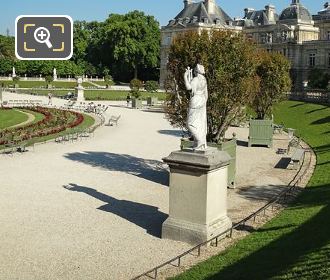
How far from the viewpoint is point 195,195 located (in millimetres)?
11141

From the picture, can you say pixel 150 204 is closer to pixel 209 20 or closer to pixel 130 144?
pixel 130 144

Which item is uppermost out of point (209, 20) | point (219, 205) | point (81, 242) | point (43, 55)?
point (209, 20)

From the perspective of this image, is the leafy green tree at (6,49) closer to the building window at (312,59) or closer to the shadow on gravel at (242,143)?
the building window at (312,59)

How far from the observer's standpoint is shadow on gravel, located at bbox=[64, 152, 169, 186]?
18.5 metres

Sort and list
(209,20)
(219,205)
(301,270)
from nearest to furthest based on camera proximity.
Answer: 1. (301,270)
2. (219,205)
3. (209,20)

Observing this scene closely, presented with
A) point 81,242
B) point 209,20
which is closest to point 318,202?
point 81,242

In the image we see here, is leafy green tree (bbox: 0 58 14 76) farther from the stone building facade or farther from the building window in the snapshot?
the building window

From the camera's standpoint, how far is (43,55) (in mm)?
4953

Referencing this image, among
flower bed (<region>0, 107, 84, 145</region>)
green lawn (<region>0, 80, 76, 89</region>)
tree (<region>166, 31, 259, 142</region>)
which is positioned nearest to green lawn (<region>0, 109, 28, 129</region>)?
flower bed (<region>0, 107, 84, 145</region>)

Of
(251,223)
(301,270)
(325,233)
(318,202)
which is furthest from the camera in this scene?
(318,202)

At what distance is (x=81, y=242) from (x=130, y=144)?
1569 centimetres

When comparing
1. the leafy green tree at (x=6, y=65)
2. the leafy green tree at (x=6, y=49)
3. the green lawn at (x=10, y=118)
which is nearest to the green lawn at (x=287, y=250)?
the green lawn at (x=10, y=118)

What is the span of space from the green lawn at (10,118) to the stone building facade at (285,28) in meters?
40.9

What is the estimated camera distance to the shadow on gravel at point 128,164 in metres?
18.5
